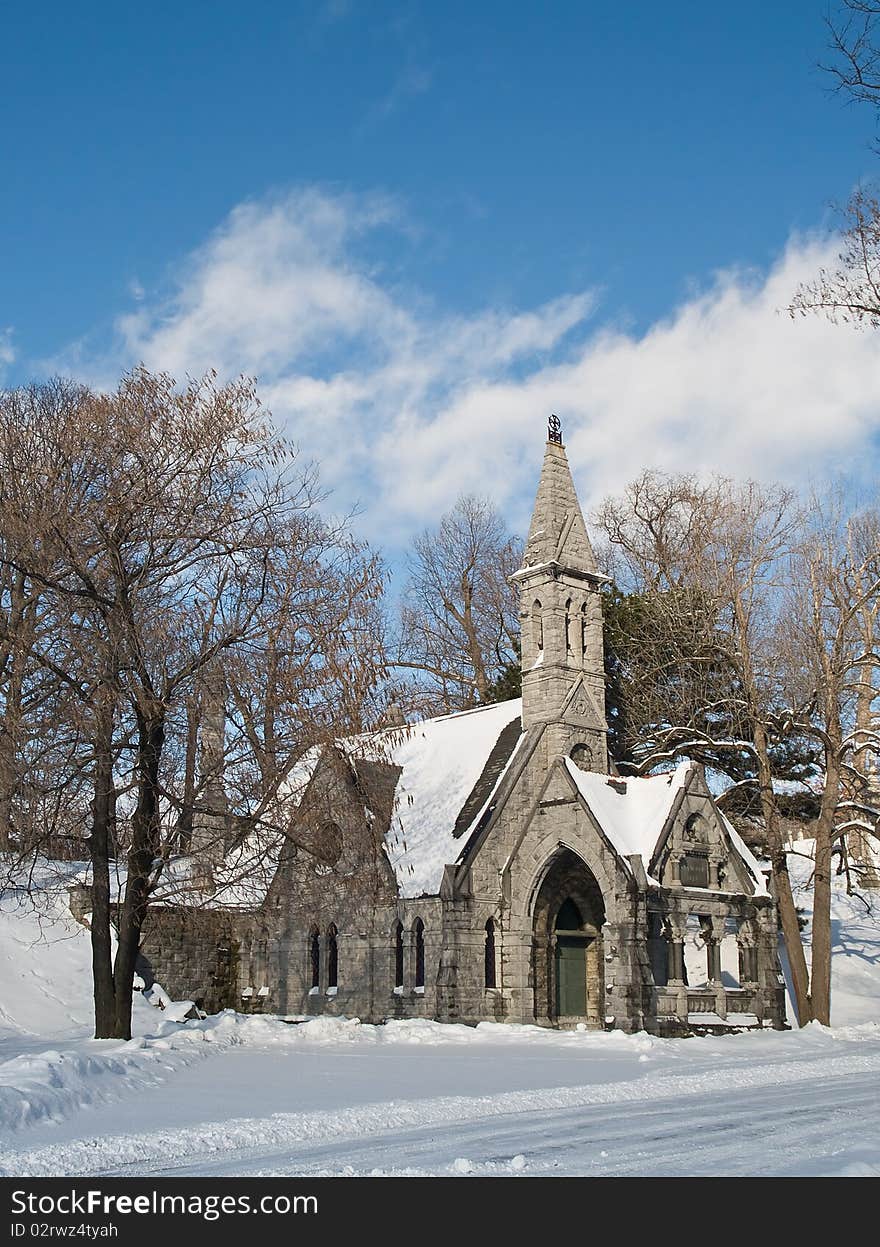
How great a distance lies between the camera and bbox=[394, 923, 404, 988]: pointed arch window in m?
28.8

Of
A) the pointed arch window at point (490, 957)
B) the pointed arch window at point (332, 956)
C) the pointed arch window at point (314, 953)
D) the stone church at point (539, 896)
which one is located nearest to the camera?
the stone church at point (539, 896)

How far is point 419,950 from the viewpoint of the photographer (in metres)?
28.5

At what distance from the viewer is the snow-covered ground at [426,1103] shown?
8.25m

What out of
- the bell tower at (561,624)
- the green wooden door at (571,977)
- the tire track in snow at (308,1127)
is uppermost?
the bell tower at (561,624)

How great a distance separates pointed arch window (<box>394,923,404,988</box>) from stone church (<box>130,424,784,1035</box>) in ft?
0.16

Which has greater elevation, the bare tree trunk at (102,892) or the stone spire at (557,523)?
the stone spire at (557,523)

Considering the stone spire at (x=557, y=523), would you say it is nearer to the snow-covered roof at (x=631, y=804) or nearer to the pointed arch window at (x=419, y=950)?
the snow-covered roof at (x=631, y=804)

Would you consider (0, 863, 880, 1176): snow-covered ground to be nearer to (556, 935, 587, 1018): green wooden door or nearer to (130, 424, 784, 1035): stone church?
(130, 424, 784, 1035): stone church

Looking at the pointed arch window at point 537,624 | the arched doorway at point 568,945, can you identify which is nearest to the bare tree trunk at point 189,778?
the arched doorway at point 568,945

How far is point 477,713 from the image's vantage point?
33.4 meters

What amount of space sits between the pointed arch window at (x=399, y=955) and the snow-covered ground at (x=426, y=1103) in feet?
16.9

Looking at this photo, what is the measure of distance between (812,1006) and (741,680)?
8009mm

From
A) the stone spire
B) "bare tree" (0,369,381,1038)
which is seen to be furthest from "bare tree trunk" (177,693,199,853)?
the stone spire
